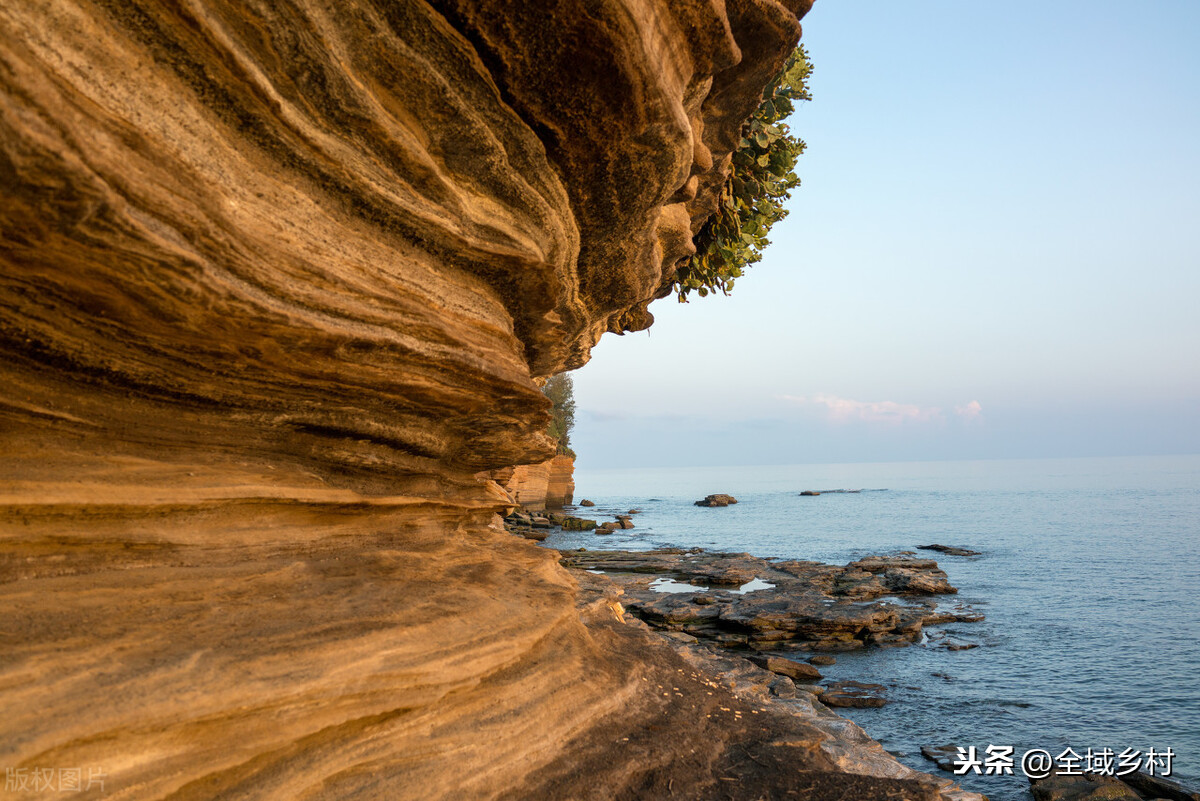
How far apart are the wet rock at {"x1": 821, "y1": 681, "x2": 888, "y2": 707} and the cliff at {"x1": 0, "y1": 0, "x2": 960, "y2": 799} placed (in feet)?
29.1

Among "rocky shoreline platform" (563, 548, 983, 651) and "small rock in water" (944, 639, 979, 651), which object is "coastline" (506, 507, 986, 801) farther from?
"small rock in water" (944, 639, 979, 651)

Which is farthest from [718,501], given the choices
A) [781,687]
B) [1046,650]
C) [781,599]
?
[781,687]

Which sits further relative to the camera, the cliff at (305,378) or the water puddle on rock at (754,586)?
the water puddle on rock at (754,586)

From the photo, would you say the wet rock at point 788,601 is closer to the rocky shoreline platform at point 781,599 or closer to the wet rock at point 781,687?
the rocky shoreline platform at point 781,599

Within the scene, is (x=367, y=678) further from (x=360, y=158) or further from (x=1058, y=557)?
(x=1058, y=557)

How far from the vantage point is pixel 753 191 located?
48.5 feet

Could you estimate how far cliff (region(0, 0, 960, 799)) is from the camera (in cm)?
422

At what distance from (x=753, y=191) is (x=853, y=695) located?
1247cm

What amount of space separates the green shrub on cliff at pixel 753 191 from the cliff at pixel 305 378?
5.36m

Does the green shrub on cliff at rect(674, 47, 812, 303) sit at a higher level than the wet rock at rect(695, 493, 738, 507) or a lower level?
higher

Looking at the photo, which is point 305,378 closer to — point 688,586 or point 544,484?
point 688,586

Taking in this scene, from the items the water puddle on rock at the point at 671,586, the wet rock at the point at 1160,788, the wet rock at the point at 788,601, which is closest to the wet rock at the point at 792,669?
the wet rock at the point at 788,601

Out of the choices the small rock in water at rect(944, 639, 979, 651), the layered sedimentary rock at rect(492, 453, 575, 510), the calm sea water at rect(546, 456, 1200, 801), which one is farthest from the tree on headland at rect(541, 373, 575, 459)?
the small rock in water at rect(944, 639, 979, 651)

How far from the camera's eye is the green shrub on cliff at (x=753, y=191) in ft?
45.4
